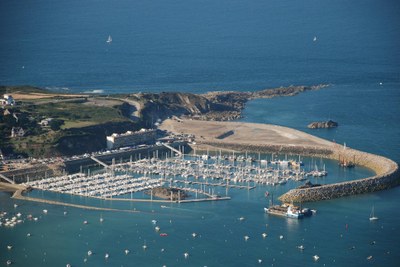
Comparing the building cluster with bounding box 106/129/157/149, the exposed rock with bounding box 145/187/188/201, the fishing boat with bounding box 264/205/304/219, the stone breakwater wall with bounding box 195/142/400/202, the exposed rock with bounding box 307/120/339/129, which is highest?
the exposed rock with bounding box 307/120/339/129

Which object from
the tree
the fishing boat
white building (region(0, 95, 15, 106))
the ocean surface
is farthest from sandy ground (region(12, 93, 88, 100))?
the fishing boat

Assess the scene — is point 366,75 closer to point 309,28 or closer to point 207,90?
point 207,90

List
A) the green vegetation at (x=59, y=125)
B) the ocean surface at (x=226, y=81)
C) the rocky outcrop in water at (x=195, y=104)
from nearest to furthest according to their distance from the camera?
the ocean surface at (x=226, y=81), the green vegetation at (x=59, y=125), the rocky outcrop in water at (x=195, y=104)

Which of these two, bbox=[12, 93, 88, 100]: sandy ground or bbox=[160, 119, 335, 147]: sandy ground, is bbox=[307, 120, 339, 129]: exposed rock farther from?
bbox=[12, 93, 88, 100]: sandy ground

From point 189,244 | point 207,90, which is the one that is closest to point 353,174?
point 189,244

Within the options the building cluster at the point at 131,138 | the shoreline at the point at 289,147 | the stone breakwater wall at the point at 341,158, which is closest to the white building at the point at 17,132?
the building cluster at the point at 131,138

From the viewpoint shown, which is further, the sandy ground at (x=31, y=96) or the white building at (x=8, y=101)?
the sandy ground at (x=31, y=96)

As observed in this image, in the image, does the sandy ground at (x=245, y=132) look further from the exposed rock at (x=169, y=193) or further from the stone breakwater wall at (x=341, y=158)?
the exposed rock at (x=169, y=193)
